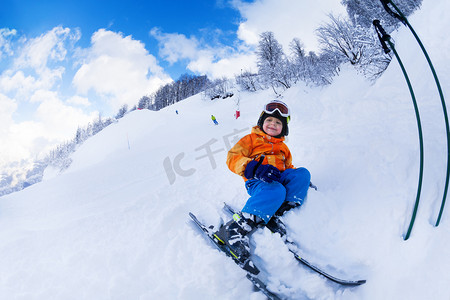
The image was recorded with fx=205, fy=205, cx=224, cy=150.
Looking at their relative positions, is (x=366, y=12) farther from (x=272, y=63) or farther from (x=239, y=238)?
(x=239, y=238)

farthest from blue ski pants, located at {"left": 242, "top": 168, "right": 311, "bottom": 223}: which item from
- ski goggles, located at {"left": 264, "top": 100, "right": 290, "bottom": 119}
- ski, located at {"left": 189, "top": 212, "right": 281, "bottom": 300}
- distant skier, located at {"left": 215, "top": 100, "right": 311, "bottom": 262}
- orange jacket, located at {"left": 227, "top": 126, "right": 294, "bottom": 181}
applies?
ski goggles, located at {"left": 264, "top": 100, "right": 290, "bottom": 119}

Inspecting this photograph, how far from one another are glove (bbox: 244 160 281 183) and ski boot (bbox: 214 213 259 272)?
17.5 inches

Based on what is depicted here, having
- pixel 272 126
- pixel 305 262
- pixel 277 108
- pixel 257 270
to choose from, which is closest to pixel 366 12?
pixel 277 108

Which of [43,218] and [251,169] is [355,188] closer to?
[251,169]

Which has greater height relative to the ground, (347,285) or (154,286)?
(154,286)

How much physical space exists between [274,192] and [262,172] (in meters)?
0.24

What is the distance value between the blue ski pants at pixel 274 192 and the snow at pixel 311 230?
19cm

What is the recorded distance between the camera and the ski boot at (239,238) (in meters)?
1.83

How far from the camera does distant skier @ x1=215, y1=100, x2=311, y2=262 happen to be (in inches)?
80.4

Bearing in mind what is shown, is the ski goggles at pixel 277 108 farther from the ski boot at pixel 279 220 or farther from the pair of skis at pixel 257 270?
the pair of skis at pixel 257 270

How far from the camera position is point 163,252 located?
7.47ft

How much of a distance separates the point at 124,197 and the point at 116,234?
1389 millimetres

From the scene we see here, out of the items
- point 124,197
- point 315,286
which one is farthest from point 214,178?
point 315,286

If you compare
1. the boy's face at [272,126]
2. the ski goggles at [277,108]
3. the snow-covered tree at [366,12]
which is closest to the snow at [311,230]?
the boy's face at [272,126]
